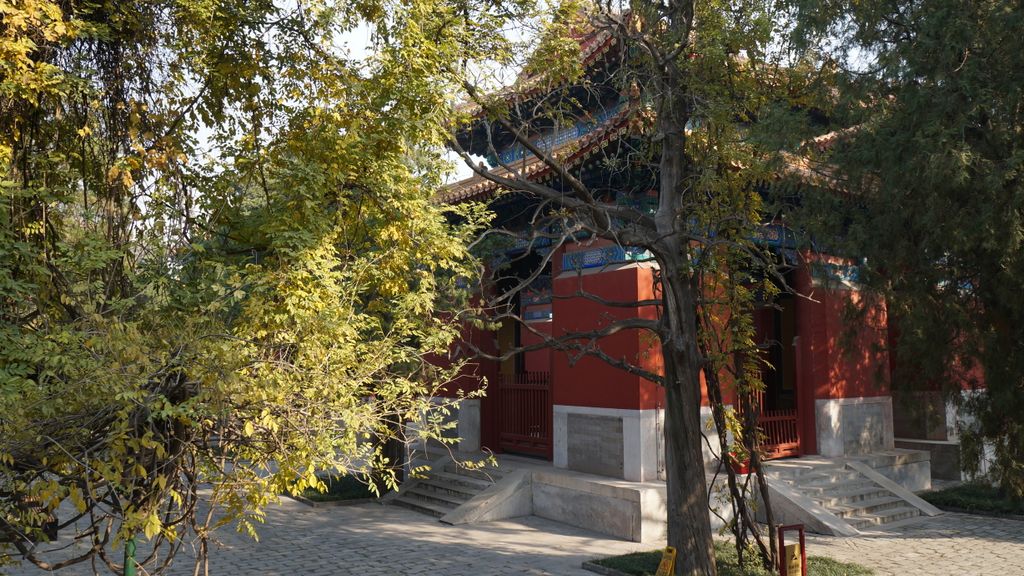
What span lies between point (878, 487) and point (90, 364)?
35.2 ft

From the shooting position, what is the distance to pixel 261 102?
583 centimetres

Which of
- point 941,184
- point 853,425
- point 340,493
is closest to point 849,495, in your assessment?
point 853,425

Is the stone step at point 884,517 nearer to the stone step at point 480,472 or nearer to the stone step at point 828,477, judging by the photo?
the stone step at point 828,477

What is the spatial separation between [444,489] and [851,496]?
6052mm

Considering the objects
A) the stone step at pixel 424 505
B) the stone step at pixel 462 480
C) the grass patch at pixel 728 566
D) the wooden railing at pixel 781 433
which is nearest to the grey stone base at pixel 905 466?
the wooden railing at pixel 781 433

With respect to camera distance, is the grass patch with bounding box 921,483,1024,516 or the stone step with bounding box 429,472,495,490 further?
the stone step with bounding box 429,472,495,490

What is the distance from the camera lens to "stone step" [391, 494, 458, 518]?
1106cm

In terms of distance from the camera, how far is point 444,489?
11.9 metres

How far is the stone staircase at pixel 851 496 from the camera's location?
1012 cm

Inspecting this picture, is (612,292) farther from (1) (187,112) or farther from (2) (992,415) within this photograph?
(1) (187,112)

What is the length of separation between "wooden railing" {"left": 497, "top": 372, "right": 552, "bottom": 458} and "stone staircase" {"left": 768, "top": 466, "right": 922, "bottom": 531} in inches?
144

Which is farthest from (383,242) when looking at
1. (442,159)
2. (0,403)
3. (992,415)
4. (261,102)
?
(992,415)

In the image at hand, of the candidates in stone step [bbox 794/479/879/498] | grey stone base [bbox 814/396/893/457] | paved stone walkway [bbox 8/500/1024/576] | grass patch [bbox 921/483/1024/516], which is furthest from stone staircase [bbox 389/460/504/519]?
grass patch [bbox 921/483/1024/516]

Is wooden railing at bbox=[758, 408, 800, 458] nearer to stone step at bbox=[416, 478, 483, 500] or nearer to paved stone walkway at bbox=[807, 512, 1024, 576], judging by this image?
paved stone walkway at bbox=[807, 512, 1024, 576]
